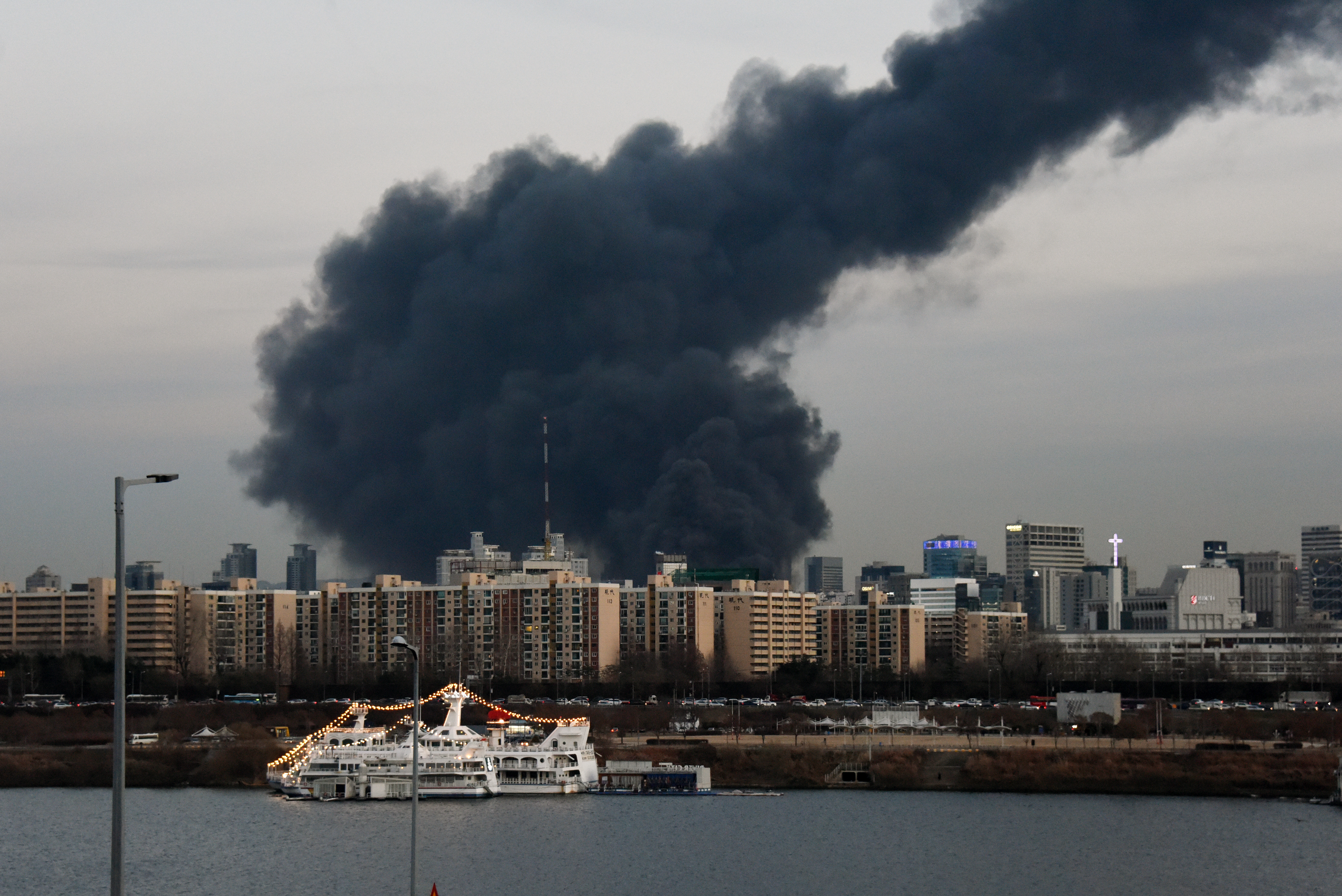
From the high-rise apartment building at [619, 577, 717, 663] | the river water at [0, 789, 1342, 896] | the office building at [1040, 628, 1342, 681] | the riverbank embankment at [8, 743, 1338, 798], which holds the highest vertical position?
the high-rise apartment building at [619, 577, 717, 663]

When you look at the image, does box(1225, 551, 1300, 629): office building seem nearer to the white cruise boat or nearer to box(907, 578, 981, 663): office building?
box(907, 578, 981, 663): office building

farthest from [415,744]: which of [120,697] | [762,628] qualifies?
[762,628]

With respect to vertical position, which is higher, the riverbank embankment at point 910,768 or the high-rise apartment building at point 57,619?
the high-rise apartment building at point 57,619

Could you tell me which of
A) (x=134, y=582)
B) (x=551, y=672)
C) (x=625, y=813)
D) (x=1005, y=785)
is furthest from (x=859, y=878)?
(x=134, y=582)

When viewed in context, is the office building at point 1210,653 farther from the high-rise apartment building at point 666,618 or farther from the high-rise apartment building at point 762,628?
the high-rise apartment building at point 666,618

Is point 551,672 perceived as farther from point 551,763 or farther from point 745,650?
point 551,763

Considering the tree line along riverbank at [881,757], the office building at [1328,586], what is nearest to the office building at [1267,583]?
the office building at [1328,586]

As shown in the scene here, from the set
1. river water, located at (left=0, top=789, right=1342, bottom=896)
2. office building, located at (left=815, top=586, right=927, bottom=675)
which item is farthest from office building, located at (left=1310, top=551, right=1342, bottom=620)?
river water, located at (left=0, top=789, right=1342, bottom=896)
